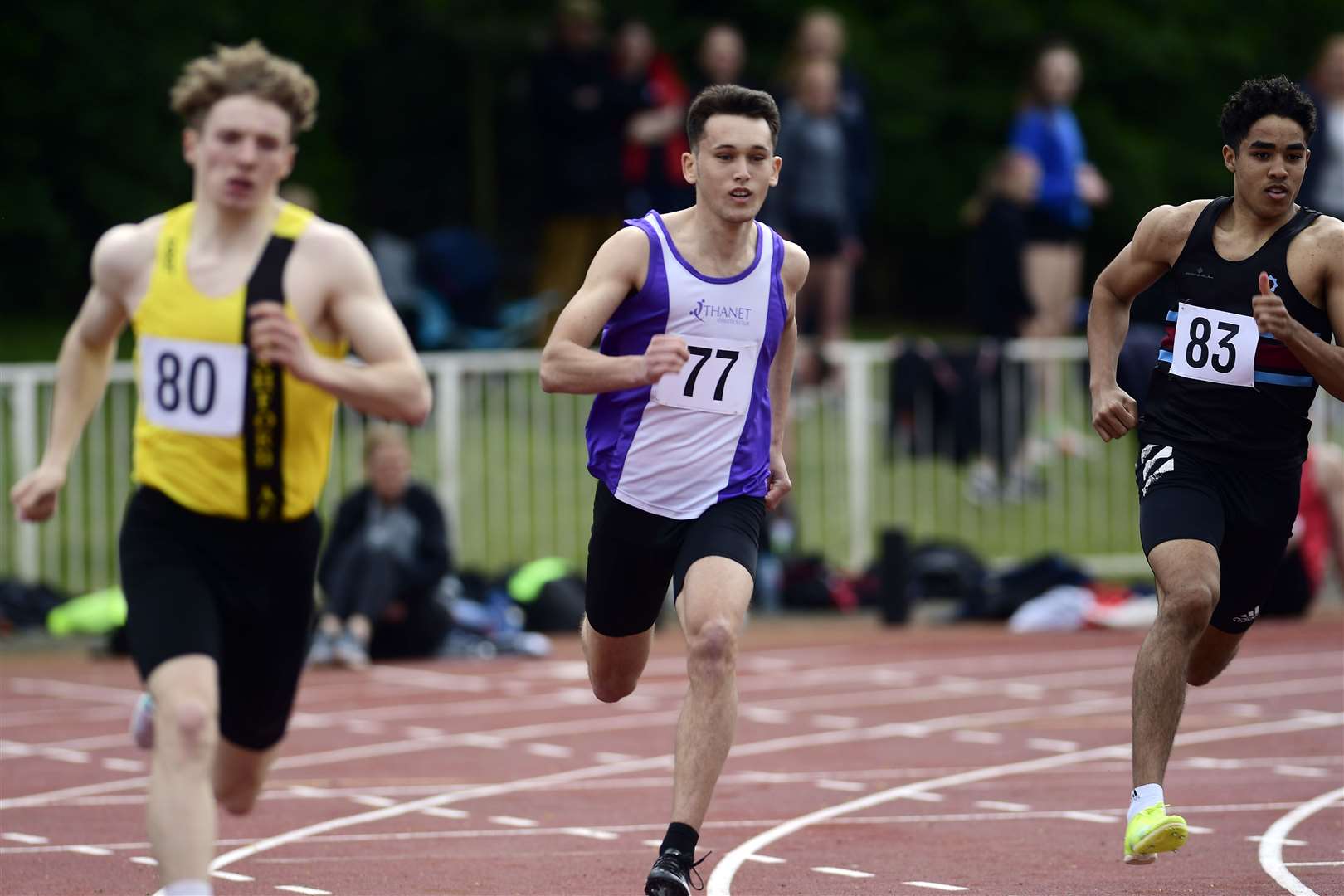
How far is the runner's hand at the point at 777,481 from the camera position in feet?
24.9

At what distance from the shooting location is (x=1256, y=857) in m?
7.75

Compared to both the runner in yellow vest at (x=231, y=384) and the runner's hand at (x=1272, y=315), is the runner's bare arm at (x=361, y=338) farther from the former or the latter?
the runner's hand at (x=1272, y=315)

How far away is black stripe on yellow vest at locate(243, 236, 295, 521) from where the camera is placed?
6078 millimetres

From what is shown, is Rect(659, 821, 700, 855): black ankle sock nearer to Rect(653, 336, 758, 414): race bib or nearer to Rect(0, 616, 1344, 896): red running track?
Rect(0, 616, 1344, 896): red running track

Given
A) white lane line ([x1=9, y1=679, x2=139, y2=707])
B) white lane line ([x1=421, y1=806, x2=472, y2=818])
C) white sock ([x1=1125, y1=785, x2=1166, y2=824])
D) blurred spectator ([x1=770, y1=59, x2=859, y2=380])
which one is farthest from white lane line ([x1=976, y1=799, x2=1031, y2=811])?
blurred spectator ([x1=770, y1=59, x2=859, y2=380])

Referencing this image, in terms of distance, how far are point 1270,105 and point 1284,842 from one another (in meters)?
2.51

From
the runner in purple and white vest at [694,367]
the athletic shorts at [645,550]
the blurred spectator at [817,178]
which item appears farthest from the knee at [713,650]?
the blurred spectator at [817,178]

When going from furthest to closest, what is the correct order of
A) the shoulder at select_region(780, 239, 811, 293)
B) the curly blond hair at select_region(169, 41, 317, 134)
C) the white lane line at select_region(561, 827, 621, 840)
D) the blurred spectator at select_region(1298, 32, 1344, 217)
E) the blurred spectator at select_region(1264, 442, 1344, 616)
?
the blurred spectator at select_region(1298, 32, 1344, 217) < the blurred spectator at select_region(1264, 442, 1344, 616) < the white lane line at select_region(561, 827, 621, 840) < the shoulder at select_region(780, 239, 811, 293) < the curly blond hair at select_region(169, 41, 317, 134)

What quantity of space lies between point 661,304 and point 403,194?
27316mm

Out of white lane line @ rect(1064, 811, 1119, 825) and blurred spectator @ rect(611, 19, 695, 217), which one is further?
blurred spectator @ rect(611, 19, 695, 217)

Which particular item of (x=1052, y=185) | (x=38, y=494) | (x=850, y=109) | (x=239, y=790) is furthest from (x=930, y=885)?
(x=1052, y=185)

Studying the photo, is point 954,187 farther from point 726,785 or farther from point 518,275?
point 726,785

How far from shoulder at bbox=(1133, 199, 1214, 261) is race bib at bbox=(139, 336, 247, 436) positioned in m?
3.04

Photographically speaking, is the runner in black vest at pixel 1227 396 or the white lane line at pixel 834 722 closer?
the runner in black vest at pixel 1227 396
